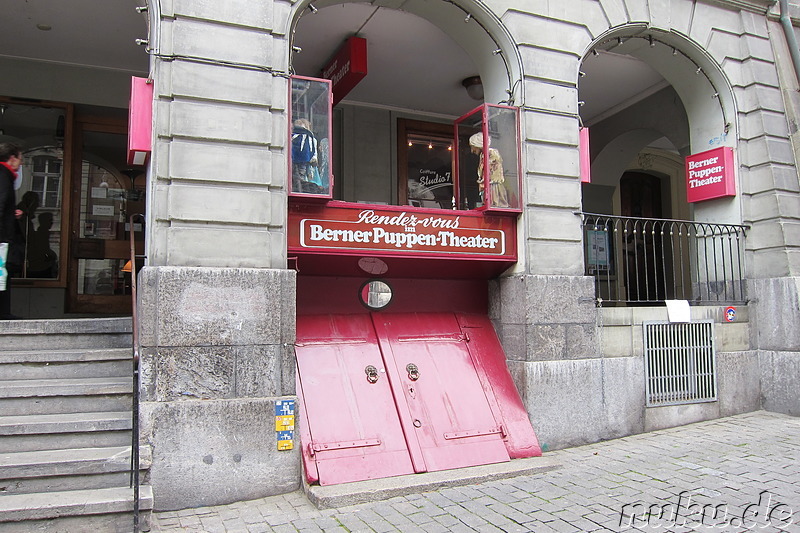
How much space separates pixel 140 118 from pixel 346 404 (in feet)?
11.2

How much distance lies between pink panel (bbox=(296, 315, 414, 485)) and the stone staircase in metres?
1.58

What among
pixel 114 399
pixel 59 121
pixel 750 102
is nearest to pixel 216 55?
pixel 114 399

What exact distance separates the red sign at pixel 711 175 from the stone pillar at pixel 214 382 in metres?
6.71

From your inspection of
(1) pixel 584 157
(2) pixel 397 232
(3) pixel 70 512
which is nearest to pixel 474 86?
(1) pixel 584 157

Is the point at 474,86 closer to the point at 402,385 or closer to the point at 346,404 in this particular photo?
the point at 402,385

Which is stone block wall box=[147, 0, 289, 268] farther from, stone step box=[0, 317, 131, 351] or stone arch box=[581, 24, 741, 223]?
stone arch box=[581, 24, 741, 223]

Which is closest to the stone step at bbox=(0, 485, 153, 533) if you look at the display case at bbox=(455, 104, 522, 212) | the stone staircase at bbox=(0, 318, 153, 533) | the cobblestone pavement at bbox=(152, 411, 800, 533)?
the stone staircase at bbox=(0, 318, 153, 533)

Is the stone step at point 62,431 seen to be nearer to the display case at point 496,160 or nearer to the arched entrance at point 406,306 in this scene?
the arched entrance at point 406,306

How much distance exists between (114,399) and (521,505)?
3730 mm

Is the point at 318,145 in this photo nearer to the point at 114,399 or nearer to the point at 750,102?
the point at 114,399

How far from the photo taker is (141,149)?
574cm

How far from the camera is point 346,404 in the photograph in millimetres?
6219

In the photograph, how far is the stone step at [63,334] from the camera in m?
6.20

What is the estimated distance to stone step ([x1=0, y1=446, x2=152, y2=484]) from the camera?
4648 millimetres
